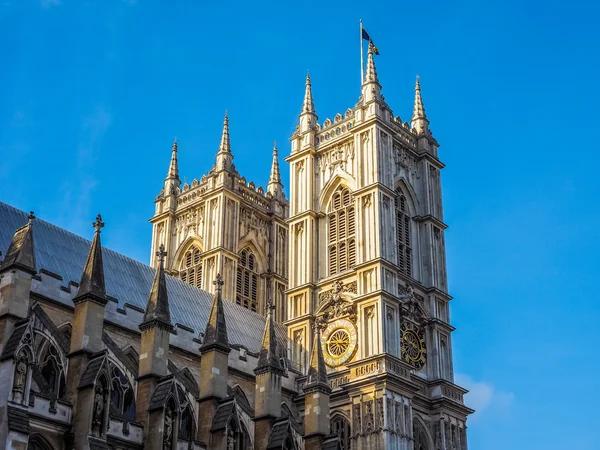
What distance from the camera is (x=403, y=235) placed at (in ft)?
175

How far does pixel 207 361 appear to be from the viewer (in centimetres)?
4069

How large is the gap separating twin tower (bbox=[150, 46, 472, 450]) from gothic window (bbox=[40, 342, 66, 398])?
47.3 feet

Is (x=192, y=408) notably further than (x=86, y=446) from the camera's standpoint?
Yes

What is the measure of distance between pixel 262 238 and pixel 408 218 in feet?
35.5

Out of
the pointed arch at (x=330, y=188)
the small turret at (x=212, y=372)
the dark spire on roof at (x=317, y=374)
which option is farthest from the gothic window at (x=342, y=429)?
the pointed arch at (x=330, y=188)

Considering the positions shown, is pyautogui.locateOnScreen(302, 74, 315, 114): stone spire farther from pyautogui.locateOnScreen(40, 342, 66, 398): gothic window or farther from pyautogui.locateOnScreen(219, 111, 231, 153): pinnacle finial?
pyautogui.locateOnScreen(40, 342, 66, 398): gothic window

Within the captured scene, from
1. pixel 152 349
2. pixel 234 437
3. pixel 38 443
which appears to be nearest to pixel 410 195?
pixel 234 437

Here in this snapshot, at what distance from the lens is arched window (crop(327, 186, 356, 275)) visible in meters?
52.4

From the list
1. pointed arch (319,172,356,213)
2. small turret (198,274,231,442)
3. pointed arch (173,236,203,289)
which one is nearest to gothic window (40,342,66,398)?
small turret (198,274,231,442)

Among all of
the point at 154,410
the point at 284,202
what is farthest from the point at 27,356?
the point at 284,202

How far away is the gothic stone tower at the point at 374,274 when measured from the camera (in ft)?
156

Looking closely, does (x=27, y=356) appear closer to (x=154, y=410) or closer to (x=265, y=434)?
(x=154, y=410)

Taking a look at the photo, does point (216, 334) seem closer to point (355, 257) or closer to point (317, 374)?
point (317, 374)

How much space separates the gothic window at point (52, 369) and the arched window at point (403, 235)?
19.6m
